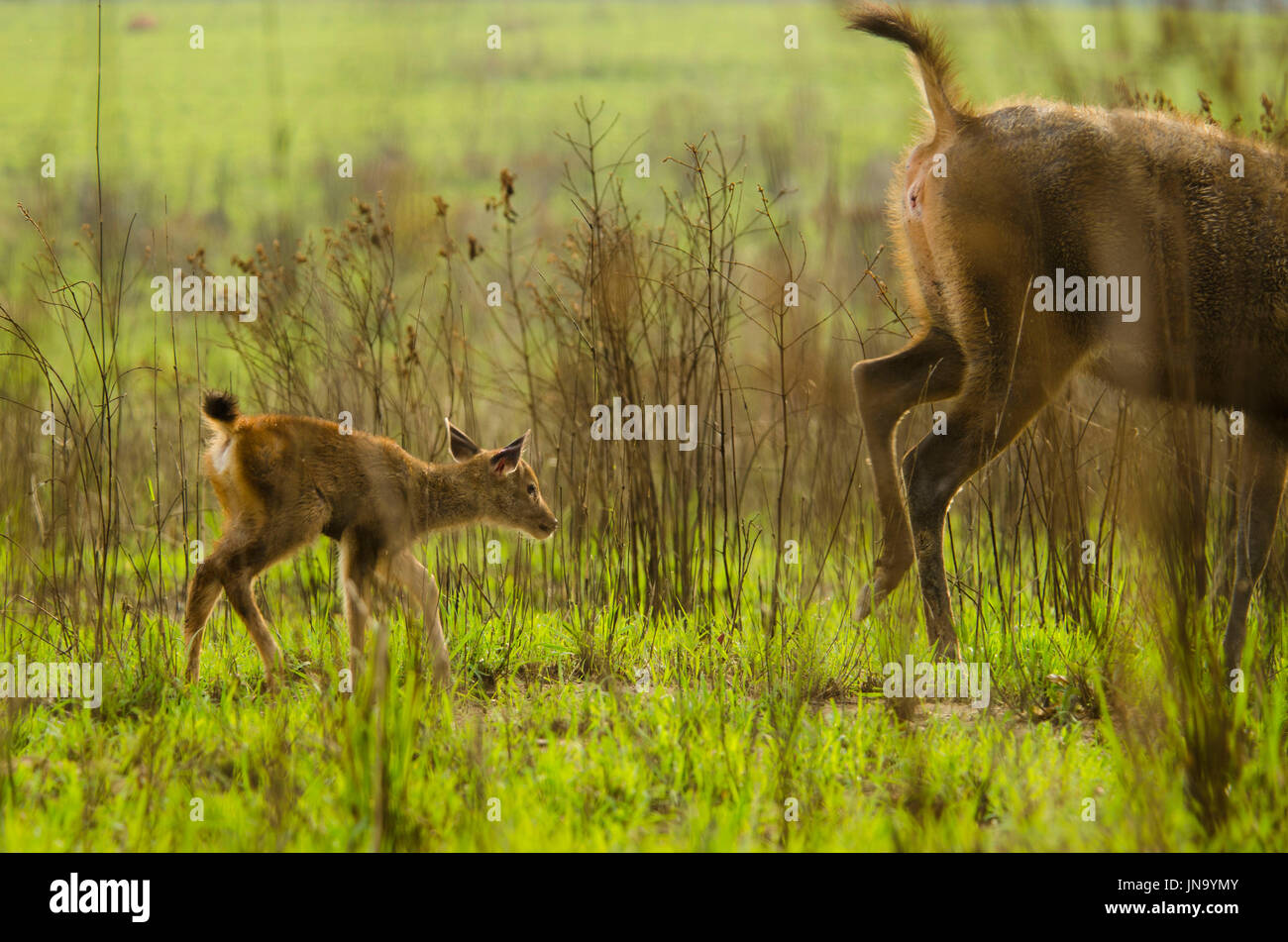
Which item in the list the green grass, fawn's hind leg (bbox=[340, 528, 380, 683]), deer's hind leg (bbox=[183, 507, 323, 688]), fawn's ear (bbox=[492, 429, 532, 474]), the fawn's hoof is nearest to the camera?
the green grass

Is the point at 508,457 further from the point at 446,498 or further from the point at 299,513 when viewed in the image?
the point at 299,513

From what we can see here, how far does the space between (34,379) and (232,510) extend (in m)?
1.11

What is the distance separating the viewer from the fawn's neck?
207 inches

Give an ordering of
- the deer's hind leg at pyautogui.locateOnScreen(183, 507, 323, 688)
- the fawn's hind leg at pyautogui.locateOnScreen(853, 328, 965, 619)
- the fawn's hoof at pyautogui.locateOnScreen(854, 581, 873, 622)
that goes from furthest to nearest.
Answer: the fawn's hind leg at pyautogui.locateOnScreen(853, 328, 965, 619)
the fawn's hoof at pyautogui.locateOnScreen(854, 581, 873, 622)
the deer's hind leg at pyautogui.locateOnScreen(183, 507, 323, 688)

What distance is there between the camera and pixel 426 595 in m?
4.65

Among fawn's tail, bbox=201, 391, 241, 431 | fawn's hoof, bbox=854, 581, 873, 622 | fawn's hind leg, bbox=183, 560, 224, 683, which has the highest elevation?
fawn's tail, bbox=201, 391, 241, 431

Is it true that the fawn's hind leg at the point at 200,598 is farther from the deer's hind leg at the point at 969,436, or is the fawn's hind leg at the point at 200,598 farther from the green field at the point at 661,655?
the deer's hind leg at the point at 969,436

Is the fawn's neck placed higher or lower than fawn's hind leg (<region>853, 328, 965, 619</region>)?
lower

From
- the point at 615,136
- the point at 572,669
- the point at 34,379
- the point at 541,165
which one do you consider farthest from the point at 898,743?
the point at 615,136

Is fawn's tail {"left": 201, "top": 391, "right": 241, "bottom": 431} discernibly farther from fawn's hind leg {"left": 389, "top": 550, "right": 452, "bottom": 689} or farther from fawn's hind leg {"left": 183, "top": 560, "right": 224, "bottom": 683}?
fawn's hind leg {"left": 389, "top": 550, "right": 452, "bottom": 689}

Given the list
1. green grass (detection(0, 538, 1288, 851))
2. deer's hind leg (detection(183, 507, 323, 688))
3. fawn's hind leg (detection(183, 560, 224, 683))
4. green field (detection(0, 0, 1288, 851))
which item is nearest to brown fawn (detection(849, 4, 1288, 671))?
green field (detection(0, 0, 1288, 851))

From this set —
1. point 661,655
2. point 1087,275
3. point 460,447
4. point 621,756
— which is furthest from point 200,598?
point 1087,275
